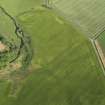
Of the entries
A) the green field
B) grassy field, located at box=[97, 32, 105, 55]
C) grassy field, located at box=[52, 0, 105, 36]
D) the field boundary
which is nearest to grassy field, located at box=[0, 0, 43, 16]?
the green field

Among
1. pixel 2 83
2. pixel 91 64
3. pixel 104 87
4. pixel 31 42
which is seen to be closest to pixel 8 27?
pixel 31 42

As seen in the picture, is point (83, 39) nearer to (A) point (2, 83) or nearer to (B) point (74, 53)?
(B) point (74, 53)

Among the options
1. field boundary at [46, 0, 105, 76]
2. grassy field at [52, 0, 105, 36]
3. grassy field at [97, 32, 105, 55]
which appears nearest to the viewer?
field boundary at [46, 0, 105, 76]

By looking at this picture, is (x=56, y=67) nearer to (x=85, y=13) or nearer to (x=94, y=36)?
(x=94, y=36)

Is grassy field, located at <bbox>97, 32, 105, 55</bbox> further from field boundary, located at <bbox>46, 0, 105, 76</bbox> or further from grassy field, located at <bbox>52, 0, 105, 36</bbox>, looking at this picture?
grassy field, located at <bbox>52, 0, 105, 36</bbox>

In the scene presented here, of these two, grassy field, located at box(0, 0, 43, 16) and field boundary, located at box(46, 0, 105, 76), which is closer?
field boundary, located at box(46, 0, 105, 76)

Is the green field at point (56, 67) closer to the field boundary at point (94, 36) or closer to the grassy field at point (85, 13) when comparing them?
the field boundary at point (94, 36)

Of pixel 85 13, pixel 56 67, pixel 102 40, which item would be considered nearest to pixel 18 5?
pixel 85 13
